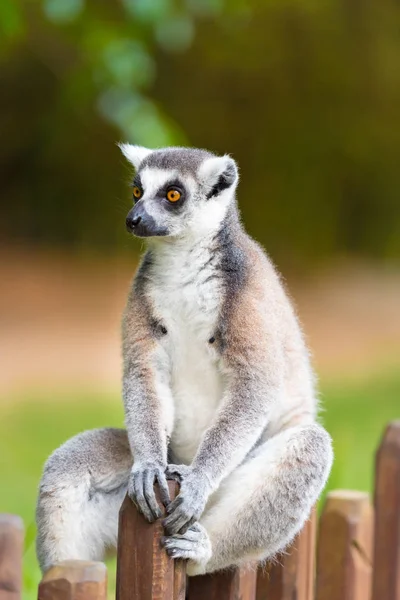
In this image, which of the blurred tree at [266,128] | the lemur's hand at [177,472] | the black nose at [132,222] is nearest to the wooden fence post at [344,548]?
the lemur's hand at [177,472]

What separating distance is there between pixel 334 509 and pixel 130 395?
601 millimetres

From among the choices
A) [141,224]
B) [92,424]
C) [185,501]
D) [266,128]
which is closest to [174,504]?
[185,501]

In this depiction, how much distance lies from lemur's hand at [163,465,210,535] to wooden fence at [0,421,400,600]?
0.04 metres

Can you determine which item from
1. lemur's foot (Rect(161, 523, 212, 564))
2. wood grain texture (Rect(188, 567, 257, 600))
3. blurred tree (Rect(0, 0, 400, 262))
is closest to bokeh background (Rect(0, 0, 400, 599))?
blurred tree (Rect(0, 0, 400, 262))

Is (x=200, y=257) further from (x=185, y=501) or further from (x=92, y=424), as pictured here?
(x=92, y=424)

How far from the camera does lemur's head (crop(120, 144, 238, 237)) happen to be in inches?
100

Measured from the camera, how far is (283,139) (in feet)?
30.7

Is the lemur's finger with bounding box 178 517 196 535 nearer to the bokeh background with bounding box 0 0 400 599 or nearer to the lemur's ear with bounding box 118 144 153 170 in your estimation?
the lemur's ear with bounding box 118 144 153 170

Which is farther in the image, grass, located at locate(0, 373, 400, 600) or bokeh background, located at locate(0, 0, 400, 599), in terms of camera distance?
bokeh background, located at locate(0, 0, 400, 599)

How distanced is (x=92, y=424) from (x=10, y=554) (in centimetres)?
430

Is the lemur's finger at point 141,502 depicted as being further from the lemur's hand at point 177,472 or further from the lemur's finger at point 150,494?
the lemur's hand at point 177,472

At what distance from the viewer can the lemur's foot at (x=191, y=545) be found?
6.57 ft

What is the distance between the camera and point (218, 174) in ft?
8.67

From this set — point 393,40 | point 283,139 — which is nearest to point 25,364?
point 283,139
